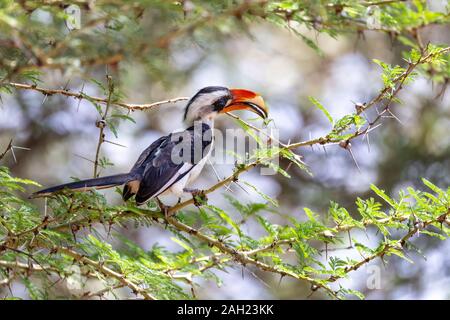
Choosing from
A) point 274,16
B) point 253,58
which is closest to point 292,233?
point 274,16

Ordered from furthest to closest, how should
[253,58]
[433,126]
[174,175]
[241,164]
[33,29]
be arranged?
1. [253,58]
2. [433,126]
3. [174,175]
4. [241,164]
5. [33,29]

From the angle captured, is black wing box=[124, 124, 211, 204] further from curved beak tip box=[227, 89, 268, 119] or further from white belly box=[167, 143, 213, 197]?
curved beak tip box=[227, 89, 268, 119]

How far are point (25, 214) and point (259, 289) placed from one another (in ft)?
17.8

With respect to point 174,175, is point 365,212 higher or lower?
lower

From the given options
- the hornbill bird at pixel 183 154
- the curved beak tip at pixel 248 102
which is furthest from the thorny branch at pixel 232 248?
the curved beak tip at pixel 248 102

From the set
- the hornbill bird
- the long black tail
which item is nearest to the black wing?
the hornbill bird

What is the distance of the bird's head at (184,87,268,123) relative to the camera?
15.9 ft

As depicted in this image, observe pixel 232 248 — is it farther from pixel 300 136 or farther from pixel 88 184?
pixel 300 136

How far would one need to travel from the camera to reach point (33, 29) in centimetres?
217

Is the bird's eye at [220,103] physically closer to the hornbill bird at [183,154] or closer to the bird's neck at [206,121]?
the hornbill bird at [183,154]

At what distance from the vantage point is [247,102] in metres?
4.88

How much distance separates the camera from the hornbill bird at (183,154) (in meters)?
4.20
